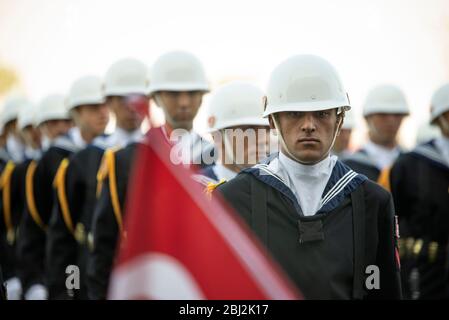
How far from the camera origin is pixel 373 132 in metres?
12.4

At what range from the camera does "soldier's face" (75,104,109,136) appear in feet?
36.7

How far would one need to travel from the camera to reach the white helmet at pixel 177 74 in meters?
8.93

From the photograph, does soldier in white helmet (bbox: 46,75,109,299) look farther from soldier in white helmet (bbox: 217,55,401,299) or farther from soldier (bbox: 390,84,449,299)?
soldier in white helmet (bbox: 217,55,401,299)

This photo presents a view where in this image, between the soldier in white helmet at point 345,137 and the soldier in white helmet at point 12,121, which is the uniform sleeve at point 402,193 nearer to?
the soldier in white helmet at point 345,137

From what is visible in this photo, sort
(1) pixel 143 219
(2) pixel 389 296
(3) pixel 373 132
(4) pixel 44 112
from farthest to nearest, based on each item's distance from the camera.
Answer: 1. (4) pixel 44 112
2. (3) pixel 373 132
3. (2) pixel 389 296
4. (1) pixel 143 219

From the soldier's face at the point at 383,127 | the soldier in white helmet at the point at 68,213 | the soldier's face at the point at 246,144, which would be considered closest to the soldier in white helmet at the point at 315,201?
the soldier's face at the point at 246,144

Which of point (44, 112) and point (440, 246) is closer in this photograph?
point (440, 246)

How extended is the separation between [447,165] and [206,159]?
124 inches

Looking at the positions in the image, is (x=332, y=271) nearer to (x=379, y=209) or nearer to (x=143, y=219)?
(x=379, y=209)

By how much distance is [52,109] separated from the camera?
13.8 meters

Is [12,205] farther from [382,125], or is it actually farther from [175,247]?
[175,247]

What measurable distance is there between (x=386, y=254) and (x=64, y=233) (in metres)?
4.82

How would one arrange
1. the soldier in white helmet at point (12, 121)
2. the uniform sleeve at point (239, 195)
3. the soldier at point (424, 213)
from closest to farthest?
the uniform sleeve at point (239, 195) → the soldier at point (424, 213) → the soldier in white helmet at point (12, 121)
